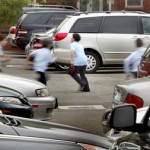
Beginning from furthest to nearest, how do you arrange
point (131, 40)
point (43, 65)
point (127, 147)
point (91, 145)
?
point (131, 40) → point (43, 65) → point (91, 145) → point (127, 147)

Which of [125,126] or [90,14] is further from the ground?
[125,126]

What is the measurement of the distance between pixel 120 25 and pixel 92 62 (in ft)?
4.77

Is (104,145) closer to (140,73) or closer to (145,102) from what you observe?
(145,102)

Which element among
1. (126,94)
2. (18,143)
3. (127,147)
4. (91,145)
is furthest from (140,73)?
(127,147)

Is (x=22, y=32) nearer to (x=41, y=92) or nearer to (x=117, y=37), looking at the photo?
(x=117, y=37)

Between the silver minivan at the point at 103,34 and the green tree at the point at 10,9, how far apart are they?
44.7ft

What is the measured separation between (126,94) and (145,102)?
41 centimetres

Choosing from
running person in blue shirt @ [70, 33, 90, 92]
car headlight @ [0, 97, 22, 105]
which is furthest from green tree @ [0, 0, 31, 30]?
car headlight @ [0, 97, 22, 105]

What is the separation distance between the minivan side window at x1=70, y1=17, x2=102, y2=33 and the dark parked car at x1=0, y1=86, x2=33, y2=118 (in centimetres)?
981

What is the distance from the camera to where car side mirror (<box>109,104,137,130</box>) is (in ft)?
13.5

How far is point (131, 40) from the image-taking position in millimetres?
18859

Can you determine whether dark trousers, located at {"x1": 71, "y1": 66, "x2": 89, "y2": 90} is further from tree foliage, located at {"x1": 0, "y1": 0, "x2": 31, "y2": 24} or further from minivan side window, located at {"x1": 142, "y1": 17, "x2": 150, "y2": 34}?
tree foliage, located at {"x1": 0, "y1": 0, "x2": 31, "y2": 24}

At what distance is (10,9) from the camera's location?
32.6 m

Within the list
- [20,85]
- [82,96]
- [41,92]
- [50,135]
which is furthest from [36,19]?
[50,135]
